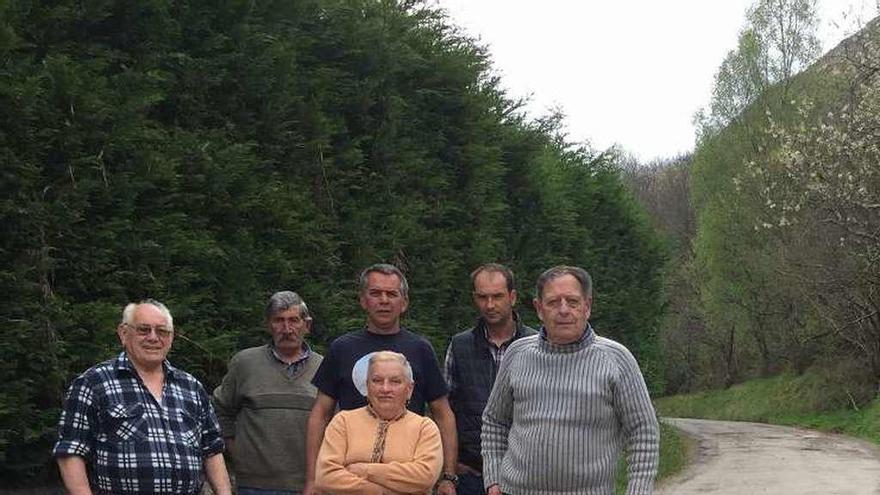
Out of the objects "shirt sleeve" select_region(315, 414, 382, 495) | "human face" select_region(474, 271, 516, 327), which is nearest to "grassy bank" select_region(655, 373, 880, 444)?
"human face" select_region(474, 271, 516, 327)

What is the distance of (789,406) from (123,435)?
2785 cm

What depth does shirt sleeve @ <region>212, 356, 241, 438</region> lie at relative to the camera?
192 inches

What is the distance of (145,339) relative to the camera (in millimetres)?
3740

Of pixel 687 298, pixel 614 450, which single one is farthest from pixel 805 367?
pixel 614 450

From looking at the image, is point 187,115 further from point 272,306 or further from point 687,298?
point 687,298

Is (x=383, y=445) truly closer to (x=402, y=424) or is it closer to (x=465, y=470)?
(x=402, y=424)

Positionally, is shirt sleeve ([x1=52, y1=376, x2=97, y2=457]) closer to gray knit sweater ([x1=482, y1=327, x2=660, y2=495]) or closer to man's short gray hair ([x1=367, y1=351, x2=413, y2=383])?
man's short gray hair ([x1=367, y1=351, x2=413, y2=383])

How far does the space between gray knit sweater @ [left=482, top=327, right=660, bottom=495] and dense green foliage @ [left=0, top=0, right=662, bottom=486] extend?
2471mm

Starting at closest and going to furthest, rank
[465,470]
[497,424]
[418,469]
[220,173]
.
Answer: [418,469] → [497,424] → [465,470] → [220,173]

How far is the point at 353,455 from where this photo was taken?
3.76 m

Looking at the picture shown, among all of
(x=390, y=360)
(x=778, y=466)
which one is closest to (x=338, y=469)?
(x=390, y=360)

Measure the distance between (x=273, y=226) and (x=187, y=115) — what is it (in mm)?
961

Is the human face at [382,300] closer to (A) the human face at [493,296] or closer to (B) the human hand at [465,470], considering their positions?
(A) the human face at [493,296]

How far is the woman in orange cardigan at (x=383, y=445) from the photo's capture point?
370cm
